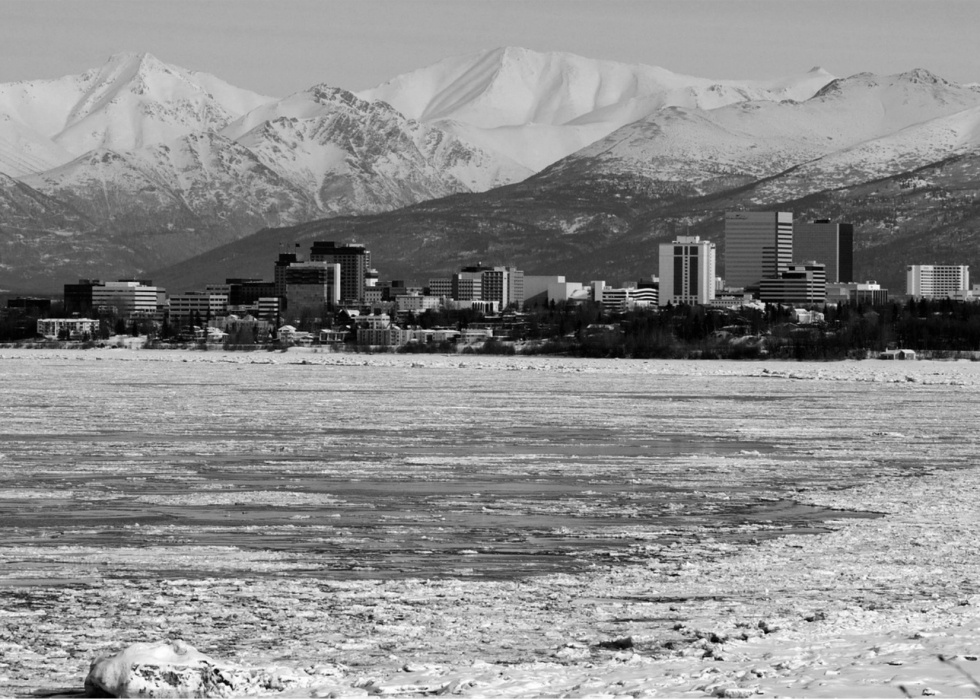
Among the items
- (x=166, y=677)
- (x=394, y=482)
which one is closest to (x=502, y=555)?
(x=166, y=677)

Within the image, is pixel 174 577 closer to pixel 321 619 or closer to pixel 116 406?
pixel 321 619

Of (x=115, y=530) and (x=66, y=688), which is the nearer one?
(x=66, y=688)

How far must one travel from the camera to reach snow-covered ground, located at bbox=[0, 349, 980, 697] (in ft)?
58.4

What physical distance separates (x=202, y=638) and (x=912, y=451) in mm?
29051

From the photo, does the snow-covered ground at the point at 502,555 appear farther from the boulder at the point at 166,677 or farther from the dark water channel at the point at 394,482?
the boulder at the point at 166,677

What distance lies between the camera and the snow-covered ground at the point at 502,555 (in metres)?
17.8

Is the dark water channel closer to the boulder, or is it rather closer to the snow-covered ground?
the snow-covered ground

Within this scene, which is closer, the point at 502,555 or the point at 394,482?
the point at 502,555

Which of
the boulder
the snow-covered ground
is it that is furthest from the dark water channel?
the boulder

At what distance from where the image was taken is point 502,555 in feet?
81.0

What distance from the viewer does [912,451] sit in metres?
43.7

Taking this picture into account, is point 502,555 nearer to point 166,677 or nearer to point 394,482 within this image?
point 166,677

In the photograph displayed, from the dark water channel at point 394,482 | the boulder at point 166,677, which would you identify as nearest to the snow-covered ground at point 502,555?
the dark water channel at point 394,482

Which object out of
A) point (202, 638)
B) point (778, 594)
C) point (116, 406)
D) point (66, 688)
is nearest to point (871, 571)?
A: point (778, 594)
